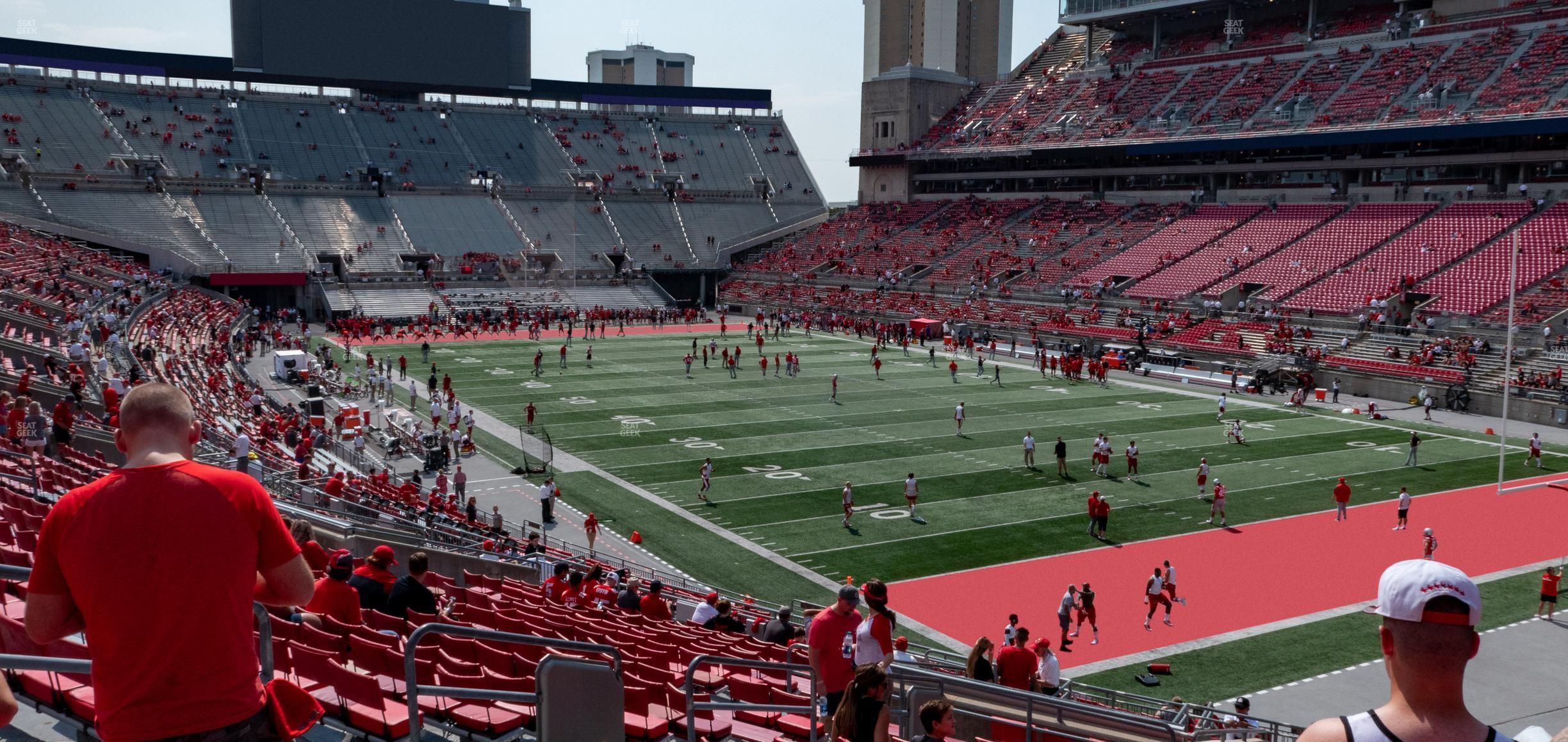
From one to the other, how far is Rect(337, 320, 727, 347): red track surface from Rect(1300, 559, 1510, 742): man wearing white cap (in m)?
48.2

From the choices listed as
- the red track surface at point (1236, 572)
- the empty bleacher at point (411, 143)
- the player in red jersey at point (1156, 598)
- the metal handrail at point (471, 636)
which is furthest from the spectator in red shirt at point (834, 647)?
the empty bleacher at point (411, 143)

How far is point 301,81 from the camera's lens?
7431 centimetres

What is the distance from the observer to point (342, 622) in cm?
677

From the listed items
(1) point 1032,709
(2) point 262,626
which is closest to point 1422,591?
(2) point 262,626

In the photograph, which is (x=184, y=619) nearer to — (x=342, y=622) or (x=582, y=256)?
(x=342, y=622)

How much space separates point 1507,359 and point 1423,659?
1052 inches

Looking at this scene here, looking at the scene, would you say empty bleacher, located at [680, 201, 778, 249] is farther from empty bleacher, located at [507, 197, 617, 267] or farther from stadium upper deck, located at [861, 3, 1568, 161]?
stadium upper deck, located at [861, 3, 1568, 161]

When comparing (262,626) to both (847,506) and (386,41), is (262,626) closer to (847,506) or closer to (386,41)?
(847,506)

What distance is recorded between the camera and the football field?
2198cm

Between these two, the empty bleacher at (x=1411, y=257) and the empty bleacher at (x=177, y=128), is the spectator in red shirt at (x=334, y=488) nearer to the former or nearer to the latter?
the empty bleacher at (x=1411, y=257)

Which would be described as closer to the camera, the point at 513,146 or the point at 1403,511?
the point at 1403,511

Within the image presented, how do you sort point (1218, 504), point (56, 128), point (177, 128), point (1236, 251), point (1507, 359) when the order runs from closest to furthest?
point (1218, 504)
point (1507, 359)
point (1236, 251)
point (56, 128)
point (177, 128)

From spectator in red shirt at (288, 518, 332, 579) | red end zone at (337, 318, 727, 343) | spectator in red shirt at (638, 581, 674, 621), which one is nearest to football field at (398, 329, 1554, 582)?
red end zone at (337, 318, 727, 343)

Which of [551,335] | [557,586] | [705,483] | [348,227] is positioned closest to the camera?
[557,586]
